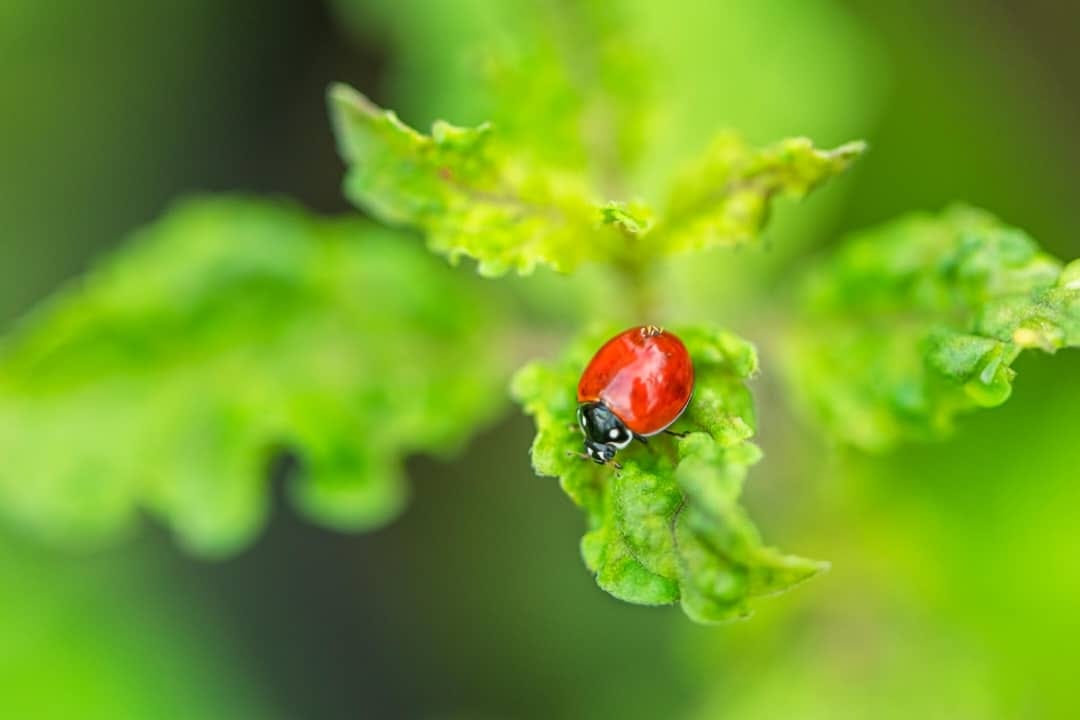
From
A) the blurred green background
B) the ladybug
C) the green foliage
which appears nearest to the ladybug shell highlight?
the ladybug

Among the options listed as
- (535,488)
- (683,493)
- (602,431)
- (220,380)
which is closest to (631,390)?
(602,431)

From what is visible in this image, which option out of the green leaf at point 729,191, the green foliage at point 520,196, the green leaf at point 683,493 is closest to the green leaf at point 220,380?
the green foliage at point 520,196

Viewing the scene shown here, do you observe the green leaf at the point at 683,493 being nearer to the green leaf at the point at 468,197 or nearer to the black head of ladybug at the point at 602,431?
the black head of ladybug at the point at 602,431

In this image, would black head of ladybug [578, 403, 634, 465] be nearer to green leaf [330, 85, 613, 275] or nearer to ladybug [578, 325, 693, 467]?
ladybug [578, 325, 693, 467]

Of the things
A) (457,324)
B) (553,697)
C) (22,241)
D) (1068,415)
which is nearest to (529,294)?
(457,324)

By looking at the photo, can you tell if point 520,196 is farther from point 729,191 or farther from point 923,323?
point 923,323
